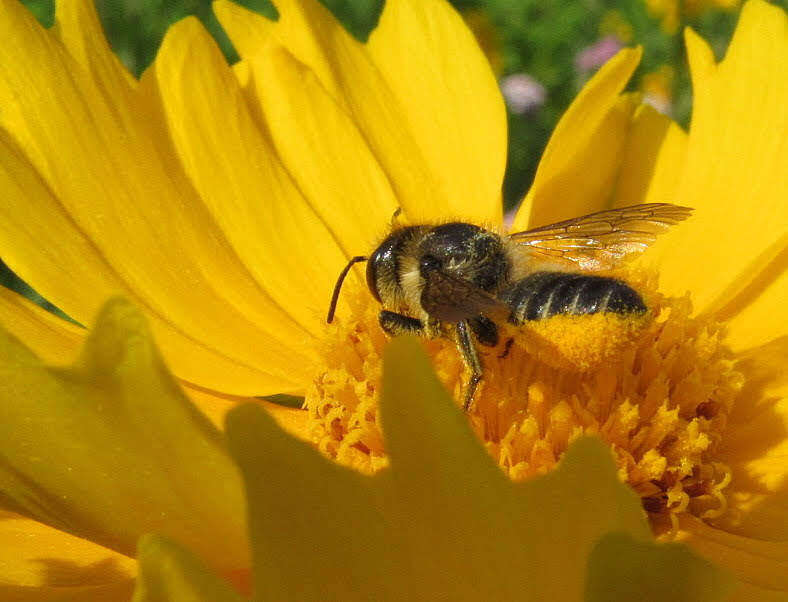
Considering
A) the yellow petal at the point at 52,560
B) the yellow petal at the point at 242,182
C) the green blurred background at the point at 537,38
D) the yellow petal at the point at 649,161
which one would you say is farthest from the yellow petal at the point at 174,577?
the green blurred background at the point at 537,38

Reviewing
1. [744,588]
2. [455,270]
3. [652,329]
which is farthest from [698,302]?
[744,588]

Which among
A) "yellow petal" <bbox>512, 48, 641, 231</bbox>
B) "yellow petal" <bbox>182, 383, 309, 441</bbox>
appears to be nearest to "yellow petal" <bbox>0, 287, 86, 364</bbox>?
"yellow petal" <bbox>182, 383, 309, 441</bbox>

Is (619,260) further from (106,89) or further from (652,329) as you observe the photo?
(106,89)

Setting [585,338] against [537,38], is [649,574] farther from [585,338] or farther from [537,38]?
[537,38]

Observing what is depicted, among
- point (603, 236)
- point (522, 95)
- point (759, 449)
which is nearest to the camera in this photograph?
point (759, 449)

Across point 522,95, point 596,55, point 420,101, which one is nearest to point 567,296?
point 420,101

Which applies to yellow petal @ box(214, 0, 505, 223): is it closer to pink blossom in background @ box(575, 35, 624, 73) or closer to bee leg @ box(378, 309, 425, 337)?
bee leg @ box(378, 309, 425, 337)
